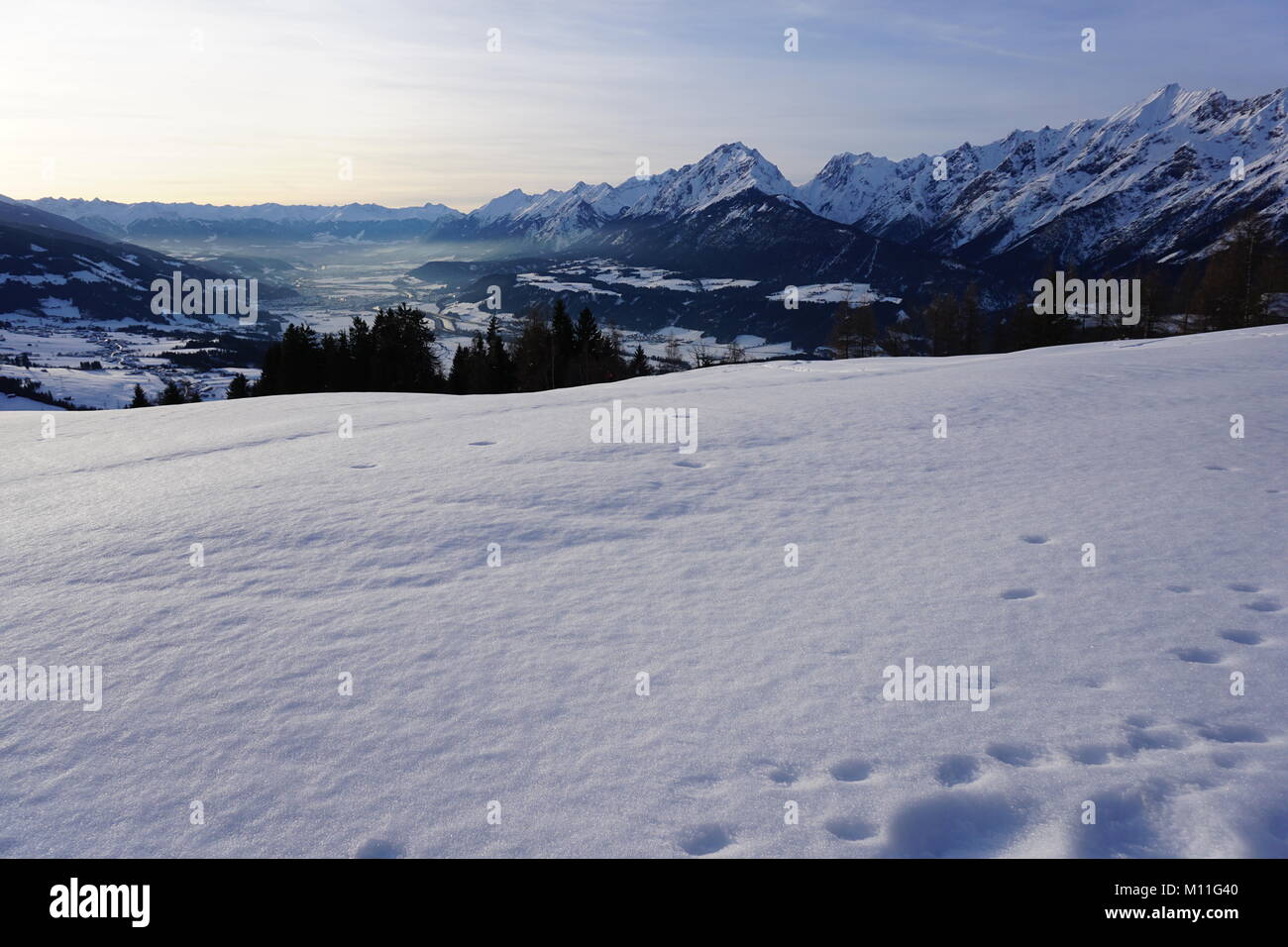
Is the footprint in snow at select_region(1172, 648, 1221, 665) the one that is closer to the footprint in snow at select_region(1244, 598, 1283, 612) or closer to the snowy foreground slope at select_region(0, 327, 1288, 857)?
the snowy foreground slope at select_region(0, 327, 1288, 857)

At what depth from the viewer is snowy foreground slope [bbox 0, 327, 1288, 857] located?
13.0ft

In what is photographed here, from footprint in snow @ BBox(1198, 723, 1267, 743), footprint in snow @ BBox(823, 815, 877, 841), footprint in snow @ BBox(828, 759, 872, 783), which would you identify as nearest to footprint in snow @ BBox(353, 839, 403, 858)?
footprint in snow @ BBox(823, 815, 877, 841)

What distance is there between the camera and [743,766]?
4.32 metres

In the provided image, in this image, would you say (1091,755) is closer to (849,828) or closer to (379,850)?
(849,828)

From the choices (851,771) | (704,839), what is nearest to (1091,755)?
(851,771)

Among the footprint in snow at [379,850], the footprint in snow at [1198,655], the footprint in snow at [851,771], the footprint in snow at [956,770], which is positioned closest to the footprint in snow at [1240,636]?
the footprint in snow at [1198,655]

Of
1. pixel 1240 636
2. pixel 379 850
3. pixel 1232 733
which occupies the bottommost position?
pixel 379 850

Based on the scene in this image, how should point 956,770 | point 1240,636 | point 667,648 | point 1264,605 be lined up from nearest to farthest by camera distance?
1. point 956,770
2. point 1240,636
3. point 667,648
4. point 1264,605

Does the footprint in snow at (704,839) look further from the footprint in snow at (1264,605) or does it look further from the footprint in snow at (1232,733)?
the footprint in snow at (1264,605)

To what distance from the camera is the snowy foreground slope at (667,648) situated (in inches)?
157

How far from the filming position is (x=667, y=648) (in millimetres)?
5598

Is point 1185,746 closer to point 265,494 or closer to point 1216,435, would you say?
point 1216,435

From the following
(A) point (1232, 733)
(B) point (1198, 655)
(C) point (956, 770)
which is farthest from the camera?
(B) point (1198, 655)
